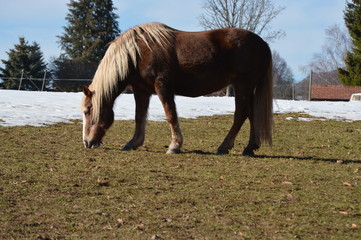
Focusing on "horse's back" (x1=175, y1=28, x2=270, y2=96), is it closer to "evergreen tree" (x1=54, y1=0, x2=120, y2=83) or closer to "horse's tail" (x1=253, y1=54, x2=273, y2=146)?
"horse's tail" (x1=253, y1=54, x2=273, y2=146)

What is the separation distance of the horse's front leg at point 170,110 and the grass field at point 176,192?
0.16 metres

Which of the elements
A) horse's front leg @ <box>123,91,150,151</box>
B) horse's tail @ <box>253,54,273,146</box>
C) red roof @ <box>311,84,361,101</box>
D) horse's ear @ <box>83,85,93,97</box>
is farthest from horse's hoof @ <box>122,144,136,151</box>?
red roof @ <box>311,84,361,101</box>

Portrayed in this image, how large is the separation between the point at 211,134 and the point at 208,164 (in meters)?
3.47

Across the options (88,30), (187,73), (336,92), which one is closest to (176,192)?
(187,73)

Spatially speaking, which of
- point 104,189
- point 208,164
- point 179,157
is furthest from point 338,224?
point 179,157

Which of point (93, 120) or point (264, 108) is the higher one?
point (264, 108)

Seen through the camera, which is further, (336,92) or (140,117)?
(336,92)

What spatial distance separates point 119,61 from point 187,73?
37.3 inches

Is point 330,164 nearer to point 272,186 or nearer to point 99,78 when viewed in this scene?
point 272,186

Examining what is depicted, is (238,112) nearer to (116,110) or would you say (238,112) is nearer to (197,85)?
(197,85)

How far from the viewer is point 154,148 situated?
7273mm

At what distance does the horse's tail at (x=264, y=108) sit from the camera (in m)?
6.45

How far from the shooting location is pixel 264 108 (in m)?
6.47

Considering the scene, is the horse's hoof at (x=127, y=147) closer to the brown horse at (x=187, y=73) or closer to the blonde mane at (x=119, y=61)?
the brown horse at (x=187, y=73)
